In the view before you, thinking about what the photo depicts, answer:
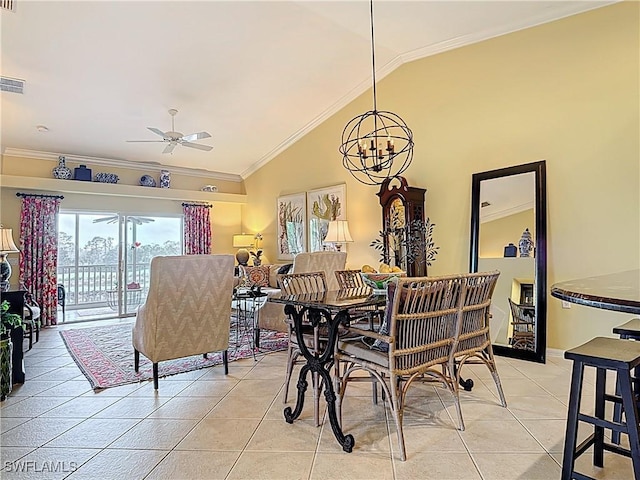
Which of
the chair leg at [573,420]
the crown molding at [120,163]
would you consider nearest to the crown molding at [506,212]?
the chair leg at [573,420]

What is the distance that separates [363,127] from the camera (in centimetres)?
595

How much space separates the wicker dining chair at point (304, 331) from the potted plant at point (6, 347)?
2164 mm

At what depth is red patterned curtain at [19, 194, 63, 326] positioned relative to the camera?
6.14 meters

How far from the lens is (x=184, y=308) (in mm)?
3322

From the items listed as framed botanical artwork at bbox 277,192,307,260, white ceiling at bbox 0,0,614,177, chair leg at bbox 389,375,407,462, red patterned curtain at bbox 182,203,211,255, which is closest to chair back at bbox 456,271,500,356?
chair leg at bbox 389,375,407,462

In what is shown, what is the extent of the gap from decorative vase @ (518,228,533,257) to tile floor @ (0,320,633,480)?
1260 millimetres

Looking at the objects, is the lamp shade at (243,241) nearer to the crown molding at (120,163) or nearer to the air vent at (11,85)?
the crown molding at (120,163)

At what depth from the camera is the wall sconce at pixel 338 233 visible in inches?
229

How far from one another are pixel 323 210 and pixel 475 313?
412 centimetres

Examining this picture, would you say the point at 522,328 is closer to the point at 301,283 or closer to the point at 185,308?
the point at 301,283

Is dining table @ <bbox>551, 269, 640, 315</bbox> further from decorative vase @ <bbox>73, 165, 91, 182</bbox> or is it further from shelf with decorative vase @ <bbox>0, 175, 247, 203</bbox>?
decorative vase @ <bbox>73, 165, 91, 182</bbox>

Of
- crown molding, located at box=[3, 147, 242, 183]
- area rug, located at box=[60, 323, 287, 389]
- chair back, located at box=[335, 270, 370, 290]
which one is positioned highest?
crown molding, located at box=[3, 147, 242, 183]

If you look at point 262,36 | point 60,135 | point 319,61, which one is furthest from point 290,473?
point 60,135

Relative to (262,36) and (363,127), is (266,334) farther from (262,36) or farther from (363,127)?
(262,36)
